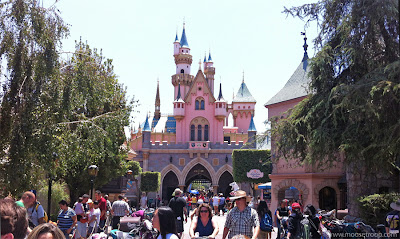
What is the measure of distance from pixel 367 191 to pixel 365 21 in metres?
6.37

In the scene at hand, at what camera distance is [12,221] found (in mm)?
3891

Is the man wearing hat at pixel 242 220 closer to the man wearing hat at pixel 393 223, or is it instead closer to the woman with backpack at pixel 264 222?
the woman with backpack at pixel 264 222

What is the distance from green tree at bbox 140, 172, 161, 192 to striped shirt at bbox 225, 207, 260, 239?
42909mm

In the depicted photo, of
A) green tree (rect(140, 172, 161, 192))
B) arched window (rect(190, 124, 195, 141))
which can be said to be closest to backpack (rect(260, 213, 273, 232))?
green tree (rect(140, 172, 161, 192))

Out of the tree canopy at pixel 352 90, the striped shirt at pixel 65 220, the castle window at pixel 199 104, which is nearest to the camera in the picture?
the striped shirt at pixel 65 220

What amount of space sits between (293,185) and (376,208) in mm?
11501

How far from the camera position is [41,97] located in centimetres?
1373

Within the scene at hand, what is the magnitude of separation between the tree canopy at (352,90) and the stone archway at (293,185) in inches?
314

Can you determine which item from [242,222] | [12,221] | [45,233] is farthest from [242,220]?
[45,233]

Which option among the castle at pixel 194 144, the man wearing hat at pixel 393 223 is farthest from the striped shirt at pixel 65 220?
the castle at pixel 194 144

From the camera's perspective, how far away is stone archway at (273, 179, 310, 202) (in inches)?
944

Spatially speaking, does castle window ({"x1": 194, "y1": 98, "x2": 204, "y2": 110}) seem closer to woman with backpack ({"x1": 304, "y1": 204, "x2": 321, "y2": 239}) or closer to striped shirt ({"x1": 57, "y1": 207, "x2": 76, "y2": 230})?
striped shirt ({"x1": 57, "y1": 207, "x2": 76, "y2": 230})

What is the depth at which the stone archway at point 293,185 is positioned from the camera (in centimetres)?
2397

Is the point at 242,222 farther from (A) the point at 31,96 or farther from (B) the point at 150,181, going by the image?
(B) the point at 150,181
